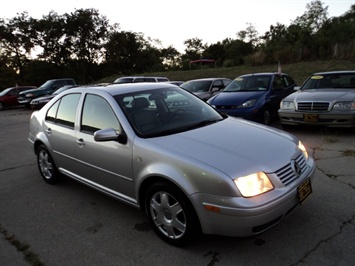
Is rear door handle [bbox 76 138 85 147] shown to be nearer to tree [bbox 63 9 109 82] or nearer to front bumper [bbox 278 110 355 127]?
front bumper [bbox 278 110 355 127]

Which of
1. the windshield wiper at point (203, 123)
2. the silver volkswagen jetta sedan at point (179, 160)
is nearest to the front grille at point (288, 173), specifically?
the silver volkswagen jetta sedan at point (179, 160)

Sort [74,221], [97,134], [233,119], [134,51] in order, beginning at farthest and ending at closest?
[134,51]
[233,119]
[74,221]
[97,134]

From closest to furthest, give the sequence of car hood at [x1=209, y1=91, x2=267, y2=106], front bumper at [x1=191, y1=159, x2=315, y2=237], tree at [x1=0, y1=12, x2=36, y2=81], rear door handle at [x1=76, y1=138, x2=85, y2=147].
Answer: front bumper at [x1=191, y1=159, x2=315, y2=237] < rear door handle at [x1=76, y1=138, x2=85, y2=147] < car hood at [x1=209, y1=91, x2=267, y2=106] < tree at [x1=0, y1=12, x2=36, y2=81]

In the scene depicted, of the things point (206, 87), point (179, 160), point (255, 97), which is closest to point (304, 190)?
point (179, 160)

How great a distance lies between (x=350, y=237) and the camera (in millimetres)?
2744

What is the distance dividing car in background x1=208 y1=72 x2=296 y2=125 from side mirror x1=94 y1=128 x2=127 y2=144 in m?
4.75

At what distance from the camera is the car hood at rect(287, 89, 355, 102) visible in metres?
6.30

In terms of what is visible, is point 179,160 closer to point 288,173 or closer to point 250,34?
point 288,173

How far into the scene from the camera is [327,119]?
630 cm

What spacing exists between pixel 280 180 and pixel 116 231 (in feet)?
5.82

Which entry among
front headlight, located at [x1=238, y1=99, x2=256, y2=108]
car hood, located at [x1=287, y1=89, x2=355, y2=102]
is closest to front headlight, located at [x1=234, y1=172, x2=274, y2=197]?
car hood, located at [x1=287, y1=89, x2=355, y2=102]

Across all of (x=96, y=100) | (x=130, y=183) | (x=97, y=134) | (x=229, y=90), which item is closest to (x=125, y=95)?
(x=96, y=100)

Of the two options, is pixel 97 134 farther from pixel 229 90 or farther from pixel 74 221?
pixel 229 90

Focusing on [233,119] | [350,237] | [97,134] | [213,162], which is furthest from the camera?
[233,119]
